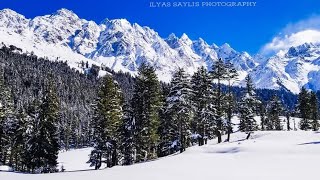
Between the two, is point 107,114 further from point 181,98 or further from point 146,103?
point 181,98

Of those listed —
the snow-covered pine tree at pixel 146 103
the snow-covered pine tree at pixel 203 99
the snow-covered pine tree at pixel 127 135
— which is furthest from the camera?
the snow-covered pine tree at pixel 203 99

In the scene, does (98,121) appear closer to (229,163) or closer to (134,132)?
(134,132)

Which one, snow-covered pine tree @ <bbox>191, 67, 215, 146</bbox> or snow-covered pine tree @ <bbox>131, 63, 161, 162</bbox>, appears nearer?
snow-covered pine tree @ <bbox>131, 63, 161, 162</bbox>

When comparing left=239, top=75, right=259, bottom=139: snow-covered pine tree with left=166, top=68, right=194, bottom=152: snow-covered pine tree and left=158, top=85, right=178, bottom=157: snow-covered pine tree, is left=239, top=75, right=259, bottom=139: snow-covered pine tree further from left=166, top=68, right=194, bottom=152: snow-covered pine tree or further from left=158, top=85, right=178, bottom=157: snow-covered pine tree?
left=166, top=68, right=194, bottom=152: snow-covered pine tree

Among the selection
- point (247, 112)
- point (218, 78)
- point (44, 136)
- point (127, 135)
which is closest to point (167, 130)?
point (127, 135)

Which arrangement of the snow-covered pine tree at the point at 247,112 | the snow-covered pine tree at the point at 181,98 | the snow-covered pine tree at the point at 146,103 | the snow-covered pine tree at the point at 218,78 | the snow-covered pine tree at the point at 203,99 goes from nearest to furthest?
the snow-covered pine tree at the point at 181,98
the snow-covered pine tree at the point at 146,103
the snow-covered pine tree at the point at 203,99
the snow-covered pine tree at the point at 218,78
the snow-covered pine tree at the point at 247,112

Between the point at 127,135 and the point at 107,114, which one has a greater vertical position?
the point at 107,114

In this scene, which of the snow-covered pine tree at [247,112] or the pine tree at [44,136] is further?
the snow-covered pine tree at [247,112]

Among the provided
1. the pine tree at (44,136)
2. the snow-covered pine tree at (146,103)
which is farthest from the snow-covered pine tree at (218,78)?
the pine tree at (44,136)

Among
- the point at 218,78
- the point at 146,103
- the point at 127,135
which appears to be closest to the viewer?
the point at 146,103

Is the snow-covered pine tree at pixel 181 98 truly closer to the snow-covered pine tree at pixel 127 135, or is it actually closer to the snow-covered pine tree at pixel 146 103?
the snow-covered pine tree at pixel 146 103

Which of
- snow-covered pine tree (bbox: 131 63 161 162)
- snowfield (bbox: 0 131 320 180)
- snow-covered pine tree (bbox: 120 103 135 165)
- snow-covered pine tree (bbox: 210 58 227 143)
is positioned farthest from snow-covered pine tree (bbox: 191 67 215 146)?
snowfield (bbox: 0 131 320 180)

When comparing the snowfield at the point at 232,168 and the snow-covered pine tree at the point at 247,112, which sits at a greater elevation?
the snow-covered pine tree at the point at 247,112

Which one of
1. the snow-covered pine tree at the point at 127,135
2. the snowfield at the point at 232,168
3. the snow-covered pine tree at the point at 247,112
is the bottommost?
the snowfield at the point at 232,168
